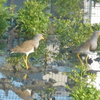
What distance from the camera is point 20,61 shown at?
40.9 ft

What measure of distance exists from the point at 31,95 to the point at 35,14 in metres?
7.15

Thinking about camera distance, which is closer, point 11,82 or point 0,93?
point 0,93

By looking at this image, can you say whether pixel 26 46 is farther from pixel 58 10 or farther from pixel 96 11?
pixel 96 11

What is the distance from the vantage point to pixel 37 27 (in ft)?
54.3

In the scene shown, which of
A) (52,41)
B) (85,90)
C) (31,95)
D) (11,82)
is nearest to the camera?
(85,90)

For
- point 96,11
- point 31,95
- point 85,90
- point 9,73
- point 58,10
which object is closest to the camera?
point 85,90

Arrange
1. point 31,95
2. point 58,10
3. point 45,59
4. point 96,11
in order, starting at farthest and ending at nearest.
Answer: point 96,11 < point 58,10 < point 45,59 < point 31,95

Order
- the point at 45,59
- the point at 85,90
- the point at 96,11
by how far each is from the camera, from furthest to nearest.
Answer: the point at 96,11 < the point at 45,59 < the point at 85,90

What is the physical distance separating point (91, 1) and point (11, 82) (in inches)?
564

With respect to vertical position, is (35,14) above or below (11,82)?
above

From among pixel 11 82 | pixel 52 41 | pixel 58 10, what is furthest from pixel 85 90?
pixel 58 10

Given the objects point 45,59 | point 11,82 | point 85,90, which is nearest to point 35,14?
point 45,59

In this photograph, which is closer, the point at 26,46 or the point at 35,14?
the point at 26,46

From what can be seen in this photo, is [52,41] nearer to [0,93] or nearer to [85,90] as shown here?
[0,93]
